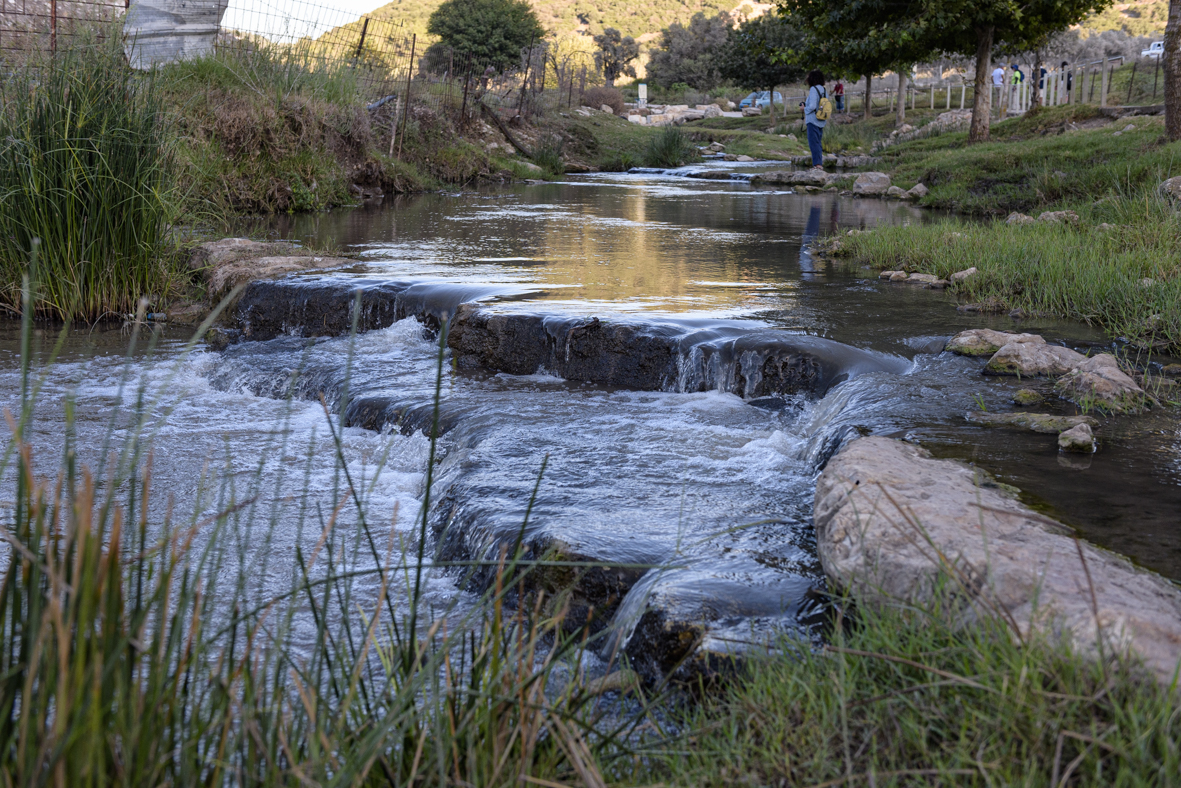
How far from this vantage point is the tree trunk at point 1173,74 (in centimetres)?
973

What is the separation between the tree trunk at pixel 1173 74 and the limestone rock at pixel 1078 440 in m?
8.40

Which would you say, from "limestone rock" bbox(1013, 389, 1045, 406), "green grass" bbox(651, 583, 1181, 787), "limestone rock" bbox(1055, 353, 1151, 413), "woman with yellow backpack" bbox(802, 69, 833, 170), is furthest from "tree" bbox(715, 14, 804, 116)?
"green grass" bbox(651, 583, 1181, 787)

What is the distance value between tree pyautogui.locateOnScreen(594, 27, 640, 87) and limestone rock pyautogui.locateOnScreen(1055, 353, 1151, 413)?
70.8 meters

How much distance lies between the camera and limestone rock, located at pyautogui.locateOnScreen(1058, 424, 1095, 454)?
3250 millimetres

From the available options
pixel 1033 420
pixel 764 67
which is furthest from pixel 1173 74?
pixel 764 67

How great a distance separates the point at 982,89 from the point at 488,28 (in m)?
30.4

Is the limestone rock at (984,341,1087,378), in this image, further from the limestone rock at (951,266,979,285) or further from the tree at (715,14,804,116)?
the tree at (715,14,804,116)

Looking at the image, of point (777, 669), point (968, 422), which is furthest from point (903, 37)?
point (777, 669)

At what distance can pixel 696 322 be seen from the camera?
5246 millimetres

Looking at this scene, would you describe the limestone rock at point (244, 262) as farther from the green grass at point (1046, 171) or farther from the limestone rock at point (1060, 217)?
the green grass at point (1046, 171)

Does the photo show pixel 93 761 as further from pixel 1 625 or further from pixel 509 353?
pixel 509 353

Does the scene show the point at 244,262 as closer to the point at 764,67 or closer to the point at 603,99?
the point at 603,99

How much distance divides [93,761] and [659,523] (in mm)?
2086

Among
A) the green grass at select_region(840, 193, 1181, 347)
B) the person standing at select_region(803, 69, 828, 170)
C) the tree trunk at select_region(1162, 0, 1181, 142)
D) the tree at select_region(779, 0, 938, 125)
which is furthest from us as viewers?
the person standing at select_region(803, 69, 828, 170)
